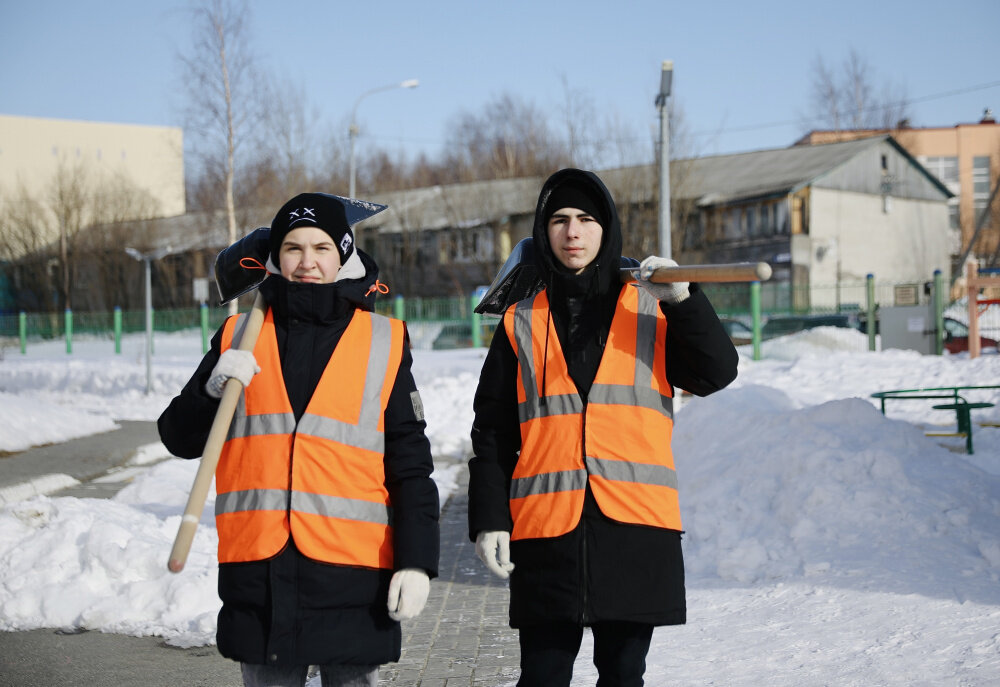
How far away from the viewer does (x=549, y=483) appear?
2.83m

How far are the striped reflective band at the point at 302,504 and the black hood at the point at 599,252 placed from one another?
84 cm

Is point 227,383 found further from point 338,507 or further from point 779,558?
point 779,558

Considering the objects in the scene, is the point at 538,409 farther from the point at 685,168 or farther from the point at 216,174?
the point at 685,168

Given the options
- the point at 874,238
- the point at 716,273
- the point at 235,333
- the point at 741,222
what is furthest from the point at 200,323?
the point at 716,273

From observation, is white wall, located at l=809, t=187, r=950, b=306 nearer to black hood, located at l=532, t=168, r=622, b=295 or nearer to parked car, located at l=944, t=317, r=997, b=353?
parked car, located at l=944, t=317, r=997, b=353

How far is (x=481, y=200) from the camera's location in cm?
4441

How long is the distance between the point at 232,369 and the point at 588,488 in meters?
1.00

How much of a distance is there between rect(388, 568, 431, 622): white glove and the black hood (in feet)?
3.05

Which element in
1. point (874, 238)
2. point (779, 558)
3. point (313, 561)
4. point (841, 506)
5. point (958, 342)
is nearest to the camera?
point (313, 561)

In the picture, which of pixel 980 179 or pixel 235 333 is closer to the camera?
pixel 235 333

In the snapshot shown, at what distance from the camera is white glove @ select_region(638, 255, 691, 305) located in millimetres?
2658

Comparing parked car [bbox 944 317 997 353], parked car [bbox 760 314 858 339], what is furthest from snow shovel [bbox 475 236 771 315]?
parked car [bbox 760 314 858 339]

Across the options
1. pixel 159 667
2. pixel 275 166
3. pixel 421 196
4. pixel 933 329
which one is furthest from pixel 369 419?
pixel 421 196

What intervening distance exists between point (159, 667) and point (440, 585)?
6.54ft
